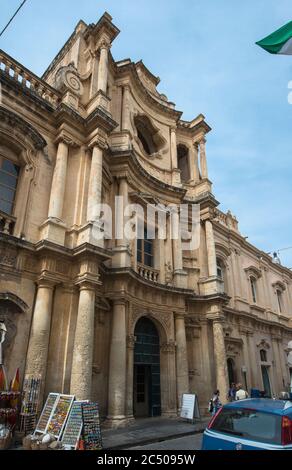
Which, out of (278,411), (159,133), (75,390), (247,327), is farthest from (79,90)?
(247,327)

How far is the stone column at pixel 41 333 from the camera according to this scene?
8578 mm

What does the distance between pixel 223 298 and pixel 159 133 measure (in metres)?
9.66

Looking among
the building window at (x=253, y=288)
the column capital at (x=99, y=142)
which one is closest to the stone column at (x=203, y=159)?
the building window at (x=253, y=288)

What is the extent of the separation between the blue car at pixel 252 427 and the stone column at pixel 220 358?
34.1 ft

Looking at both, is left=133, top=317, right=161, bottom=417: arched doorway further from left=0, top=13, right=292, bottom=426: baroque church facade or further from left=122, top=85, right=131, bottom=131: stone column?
left=122, top=85, right=131, bottom=131: stone column

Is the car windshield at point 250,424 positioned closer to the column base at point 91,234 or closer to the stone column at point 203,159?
the column base at point 91,234

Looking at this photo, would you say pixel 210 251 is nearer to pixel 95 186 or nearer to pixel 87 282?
pixel 95 186

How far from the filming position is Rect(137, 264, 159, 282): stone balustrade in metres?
13.7

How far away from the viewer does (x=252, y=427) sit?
414cm

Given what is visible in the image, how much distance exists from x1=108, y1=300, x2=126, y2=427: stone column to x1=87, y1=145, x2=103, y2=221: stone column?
3197 mm

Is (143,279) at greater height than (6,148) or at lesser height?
lesser

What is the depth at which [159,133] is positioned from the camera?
60.8 ft

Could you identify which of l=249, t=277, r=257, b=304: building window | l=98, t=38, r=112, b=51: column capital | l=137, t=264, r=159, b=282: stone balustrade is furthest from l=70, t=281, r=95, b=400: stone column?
l=249, t=277, r=257, b=304: building window
